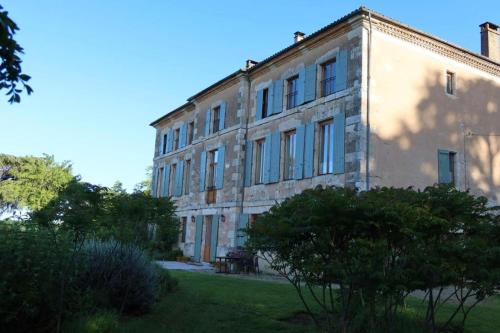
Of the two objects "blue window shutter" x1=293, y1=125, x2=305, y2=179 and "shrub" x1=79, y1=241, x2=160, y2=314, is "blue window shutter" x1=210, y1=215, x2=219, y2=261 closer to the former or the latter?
"blue window shutter" x1=293, y1=125, x2=305, y2=179

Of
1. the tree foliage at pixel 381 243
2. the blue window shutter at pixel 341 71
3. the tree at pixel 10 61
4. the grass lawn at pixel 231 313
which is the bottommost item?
the grass lawn at pixel 231 313

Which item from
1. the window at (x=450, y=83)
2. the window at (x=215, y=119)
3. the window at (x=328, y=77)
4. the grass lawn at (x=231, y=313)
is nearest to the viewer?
the grass lawn at (x=231, y=313)

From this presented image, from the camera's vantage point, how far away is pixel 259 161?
1877cm

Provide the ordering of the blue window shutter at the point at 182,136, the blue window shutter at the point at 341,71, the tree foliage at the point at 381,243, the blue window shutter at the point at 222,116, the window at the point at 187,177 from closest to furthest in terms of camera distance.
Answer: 1. the tree foliage at the point at 381,243
2. the blue window shutter at the point at 341,71
3. the blue window shutter at the point at 222,116
4. the window at the point at 187,177
5. the blue window shutter at the point at 182,136

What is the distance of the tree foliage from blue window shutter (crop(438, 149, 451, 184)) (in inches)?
423

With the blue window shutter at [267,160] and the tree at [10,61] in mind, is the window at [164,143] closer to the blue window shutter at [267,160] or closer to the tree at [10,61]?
the blue window shutter at [267,160]

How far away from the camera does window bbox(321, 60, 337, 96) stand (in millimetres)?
15406

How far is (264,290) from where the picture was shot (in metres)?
10.7

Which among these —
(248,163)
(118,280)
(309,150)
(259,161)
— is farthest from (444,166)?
(118,280)

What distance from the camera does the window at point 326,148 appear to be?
590 inches

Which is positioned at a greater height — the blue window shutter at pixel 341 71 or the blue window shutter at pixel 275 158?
the blue window shutter at pixel 341 71

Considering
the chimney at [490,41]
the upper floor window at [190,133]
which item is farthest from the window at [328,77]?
the upper floor window at [190,133]

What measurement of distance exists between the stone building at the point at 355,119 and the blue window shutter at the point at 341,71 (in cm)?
3

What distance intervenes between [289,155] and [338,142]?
3030 mm
